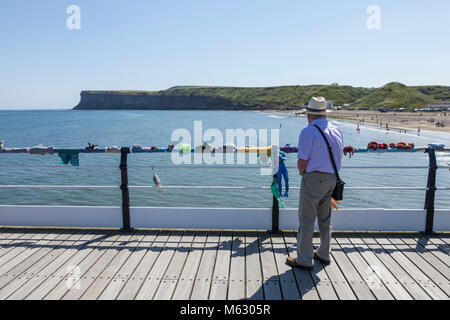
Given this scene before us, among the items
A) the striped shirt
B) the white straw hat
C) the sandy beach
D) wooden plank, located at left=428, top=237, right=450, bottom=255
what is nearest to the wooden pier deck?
wooden plank, located at left=428, top=237, right=450, bottom=255

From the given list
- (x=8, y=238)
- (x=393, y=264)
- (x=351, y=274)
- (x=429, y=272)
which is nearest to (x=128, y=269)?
(x=8, y=238)

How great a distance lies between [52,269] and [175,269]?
1.31 meters

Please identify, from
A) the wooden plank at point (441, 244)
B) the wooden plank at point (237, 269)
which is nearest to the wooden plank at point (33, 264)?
the wooden plank at point (237, 269)

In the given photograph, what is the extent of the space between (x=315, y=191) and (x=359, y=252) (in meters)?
1.16

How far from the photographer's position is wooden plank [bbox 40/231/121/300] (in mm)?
3172

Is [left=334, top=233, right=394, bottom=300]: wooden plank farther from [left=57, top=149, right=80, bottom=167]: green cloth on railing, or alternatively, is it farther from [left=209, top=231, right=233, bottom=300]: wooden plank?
[left=57, top=149, right=80, bottom=167]: green cloth on railing

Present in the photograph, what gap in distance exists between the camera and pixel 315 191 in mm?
3480

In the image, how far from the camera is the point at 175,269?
362 centimetres

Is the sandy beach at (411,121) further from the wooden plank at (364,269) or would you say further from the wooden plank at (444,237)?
the wooden plank at (364,269)

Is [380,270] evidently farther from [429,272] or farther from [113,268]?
[113,268]

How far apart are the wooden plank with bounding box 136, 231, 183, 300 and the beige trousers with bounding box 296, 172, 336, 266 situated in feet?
4.80

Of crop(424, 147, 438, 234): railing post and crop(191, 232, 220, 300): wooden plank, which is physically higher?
crop(424, 147, 438, 234): railing post

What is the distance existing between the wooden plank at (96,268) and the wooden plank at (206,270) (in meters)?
1.03

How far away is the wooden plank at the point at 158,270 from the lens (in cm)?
315
